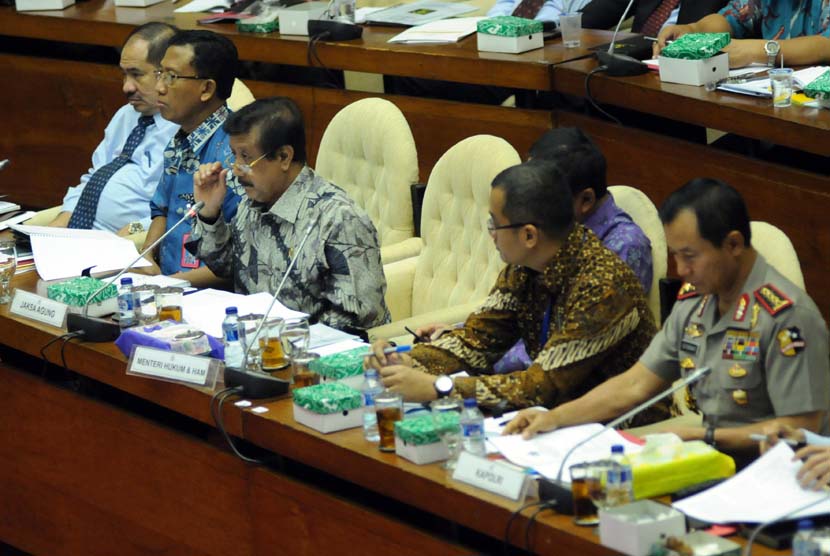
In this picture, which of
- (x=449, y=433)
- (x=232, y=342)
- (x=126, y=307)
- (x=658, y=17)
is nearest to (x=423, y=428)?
(x=449, y=433)

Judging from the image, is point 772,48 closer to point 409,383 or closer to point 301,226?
point 301,226

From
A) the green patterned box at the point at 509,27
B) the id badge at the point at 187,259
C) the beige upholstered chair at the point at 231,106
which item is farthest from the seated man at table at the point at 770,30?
the id badge at the point at 187,259

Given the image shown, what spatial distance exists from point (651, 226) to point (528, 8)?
86.7 inches

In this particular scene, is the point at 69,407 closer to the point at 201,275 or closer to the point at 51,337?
the point at 51,337

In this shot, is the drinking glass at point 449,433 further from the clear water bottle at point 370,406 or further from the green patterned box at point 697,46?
the green patterned box at point 697,46

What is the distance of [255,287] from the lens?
133 inches

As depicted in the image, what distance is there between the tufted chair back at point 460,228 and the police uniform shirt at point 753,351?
107cm

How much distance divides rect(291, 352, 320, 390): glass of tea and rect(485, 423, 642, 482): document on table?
0.49m

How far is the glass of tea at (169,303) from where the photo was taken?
304cm

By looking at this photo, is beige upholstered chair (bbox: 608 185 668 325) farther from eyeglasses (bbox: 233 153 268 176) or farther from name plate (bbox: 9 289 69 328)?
name plate (bbox: 9 289 69 328)

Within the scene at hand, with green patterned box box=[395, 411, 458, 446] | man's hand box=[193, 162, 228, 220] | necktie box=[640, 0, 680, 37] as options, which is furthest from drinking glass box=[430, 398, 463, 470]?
necktie box=[640, 0, 680, 37]

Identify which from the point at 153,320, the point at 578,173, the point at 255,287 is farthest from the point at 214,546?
the point at 578,173

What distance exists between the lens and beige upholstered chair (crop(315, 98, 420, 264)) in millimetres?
3951

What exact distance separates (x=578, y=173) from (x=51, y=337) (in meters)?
1.28
